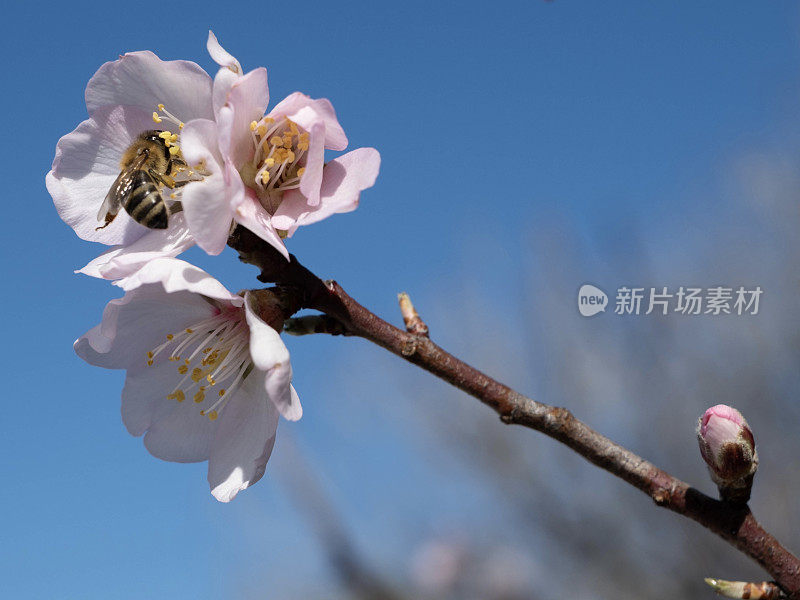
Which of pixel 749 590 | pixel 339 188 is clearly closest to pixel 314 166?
pixel 339 188

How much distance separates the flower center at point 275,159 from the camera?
1.03 m

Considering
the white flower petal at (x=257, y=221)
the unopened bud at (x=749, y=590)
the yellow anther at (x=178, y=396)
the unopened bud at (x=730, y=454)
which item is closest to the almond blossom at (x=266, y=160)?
the white flower petal at (x=257, y=221)

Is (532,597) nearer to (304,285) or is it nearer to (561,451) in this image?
(561,451)

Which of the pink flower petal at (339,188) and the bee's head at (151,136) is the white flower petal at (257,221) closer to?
the pink flower petal at (339,188)

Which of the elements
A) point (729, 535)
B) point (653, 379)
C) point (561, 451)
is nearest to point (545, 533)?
point (561, 451)

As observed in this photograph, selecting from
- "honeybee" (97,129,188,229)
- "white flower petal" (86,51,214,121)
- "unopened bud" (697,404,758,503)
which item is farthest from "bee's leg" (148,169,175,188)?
"unopened bud" (697,404,758,503)

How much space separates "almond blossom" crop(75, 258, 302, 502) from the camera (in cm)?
107

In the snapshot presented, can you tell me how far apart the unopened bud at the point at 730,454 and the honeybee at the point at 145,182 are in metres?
0.80

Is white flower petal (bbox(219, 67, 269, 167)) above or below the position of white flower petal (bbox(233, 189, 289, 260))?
A: above

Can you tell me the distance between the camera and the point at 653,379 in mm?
7148

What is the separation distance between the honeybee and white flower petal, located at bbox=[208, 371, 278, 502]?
282 millimetres

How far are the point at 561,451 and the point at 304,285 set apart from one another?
644cm

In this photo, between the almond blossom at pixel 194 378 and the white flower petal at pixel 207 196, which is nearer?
the white flower petal at pixel 207 196

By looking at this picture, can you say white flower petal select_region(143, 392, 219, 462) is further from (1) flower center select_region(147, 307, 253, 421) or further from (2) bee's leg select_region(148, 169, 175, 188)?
(2) bee's leg select_region(148, 169, 175, 188)
